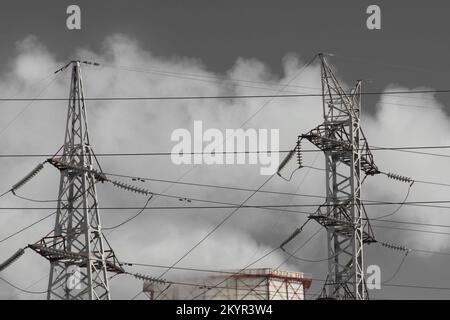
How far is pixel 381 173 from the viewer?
238ft

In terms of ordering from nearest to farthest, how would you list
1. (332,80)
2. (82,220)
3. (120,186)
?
(82,220), (120,186), (332,80)

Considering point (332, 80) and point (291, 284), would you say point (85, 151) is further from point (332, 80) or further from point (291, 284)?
point (291, 284)

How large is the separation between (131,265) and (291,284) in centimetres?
6632
